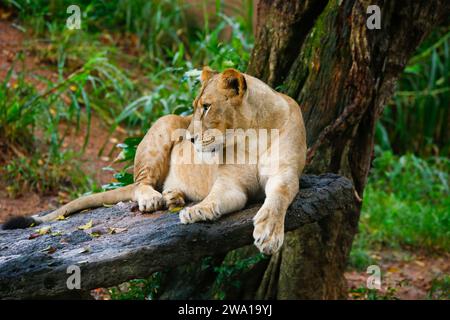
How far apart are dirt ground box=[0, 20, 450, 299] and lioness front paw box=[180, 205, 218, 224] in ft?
7.62

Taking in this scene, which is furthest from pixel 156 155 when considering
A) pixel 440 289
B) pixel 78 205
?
pixel 440 289

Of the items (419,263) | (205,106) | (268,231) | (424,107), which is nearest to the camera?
(268,231)

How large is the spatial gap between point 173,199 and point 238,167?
1.52ft

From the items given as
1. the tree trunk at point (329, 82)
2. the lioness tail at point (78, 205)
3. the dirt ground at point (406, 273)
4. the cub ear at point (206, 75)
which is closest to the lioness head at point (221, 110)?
the cub ear at point (206, 75)

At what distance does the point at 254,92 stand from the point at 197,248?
3.19ft

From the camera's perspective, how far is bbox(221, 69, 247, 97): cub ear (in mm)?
3771

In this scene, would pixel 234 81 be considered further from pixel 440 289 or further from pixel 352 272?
pixel 352 272

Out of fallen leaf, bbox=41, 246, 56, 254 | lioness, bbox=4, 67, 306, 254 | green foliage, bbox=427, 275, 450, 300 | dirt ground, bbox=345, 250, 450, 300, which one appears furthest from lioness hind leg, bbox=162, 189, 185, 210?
green foliage, bbox=427, 275, 450, 300

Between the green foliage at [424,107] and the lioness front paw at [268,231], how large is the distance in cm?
668

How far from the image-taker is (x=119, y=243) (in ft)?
11.2

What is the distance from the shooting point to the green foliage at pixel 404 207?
23.4 feet

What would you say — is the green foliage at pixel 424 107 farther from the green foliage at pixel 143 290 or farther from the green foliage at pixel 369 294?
the green foliage at pixel 143 290

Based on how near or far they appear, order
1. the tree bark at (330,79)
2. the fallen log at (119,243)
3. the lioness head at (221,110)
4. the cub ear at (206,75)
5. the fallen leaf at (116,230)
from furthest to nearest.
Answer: the tree bark at (330,79)
the cub ear at (206,75)
the lioness head at (221,110)
the fallen leaf at (116,230)
the fallen log at (119,243)

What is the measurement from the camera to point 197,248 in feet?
11.4
